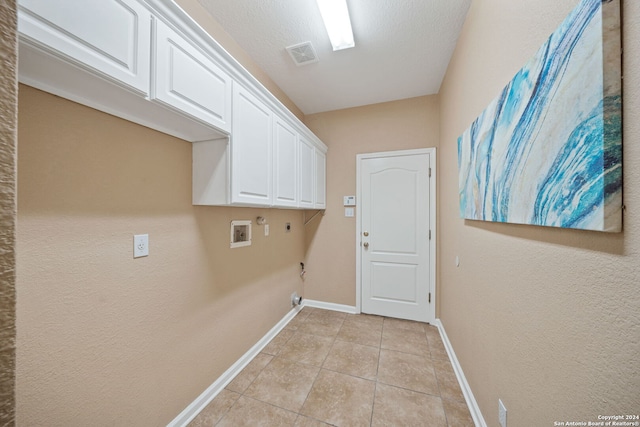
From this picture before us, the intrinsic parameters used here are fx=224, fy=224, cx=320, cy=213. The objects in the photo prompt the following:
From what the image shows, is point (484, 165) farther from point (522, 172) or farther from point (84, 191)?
point (84, 191)

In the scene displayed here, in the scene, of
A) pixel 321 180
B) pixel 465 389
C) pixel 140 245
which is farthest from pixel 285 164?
pixel 465 389

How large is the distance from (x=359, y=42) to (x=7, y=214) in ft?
7.24

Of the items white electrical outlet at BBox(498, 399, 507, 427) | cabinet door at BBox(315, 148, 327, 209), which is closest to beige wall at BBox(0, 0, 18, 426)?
white electrical outlet at BBox(498, 399, 507, 427)

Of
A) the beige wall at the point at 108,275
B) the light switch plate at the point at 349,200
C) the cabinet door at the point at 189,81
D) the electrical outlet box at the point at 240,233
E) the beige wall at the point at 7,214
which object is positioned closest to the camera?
the beige wall at the point at 7,214

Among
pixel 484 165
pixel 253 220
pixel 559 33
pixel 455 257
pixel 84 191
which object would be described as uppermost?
pixel 559 33

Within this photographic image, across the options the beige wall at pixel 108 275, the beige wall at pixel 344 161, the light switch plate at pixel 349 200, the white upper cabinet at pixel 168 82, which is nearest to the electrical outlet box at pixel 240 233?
the beige wall at pixel 108 275

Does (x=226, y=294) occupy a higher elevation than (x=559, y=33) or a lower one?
lower

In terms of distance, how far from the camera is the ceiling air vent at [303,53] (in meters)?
1.87

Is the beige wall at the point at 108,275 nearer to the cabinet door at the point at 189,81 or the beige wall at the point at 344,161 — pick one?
the cabinet door at the point at 189,81

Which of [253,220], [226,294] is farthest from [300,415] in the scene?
[253,220]

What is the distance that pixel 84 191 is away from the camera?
96 centimetres

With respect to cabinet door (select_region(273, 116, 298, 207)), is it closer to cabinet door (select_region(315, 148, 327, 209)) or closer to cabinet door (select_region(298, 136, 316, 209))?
cabinet door (select_region(298, 136, 316, 209))

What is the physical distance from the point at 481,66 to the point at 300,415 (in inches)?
95.4

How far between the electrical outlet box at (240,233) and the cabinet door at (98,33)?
3.61 ft
